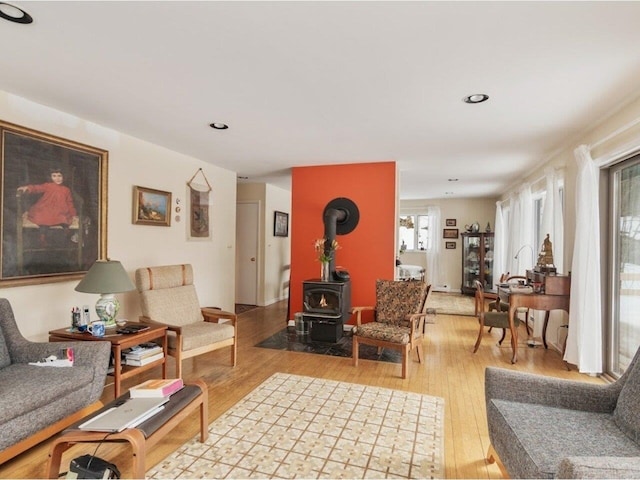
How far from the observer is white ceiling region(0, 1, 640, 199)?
5.73 feet

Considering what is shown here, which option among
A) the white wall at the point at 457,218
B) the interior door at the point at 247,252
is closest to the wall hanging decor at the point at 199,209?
the interior door at the point at 247,252

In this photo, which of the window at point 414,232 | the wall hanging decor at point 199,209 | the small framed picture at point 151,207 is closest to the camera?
the small framed picture at point 151,207

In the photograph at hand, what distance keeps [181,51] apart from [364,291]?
12.5 feet

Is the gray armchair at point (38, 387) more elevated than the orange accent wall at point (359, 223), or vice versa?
the orange accent wall at point (359, 223)

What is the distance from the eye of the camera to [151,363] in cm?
299

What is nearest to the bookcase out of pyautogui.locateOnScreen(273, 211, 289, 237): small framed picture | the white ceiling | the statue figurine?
the statue figurine

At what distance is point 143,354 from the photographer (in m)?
2.92

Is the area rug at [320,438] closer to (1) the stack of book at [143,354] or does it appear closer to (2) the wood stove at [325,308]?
(1) the stack of book at [143,354]

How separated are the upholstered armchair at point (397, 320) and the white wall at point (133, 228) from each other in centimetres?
243

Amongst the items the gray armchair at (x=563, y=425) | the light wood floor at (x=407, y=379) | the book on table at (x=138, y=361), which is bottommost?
the light wood floor at (x=407, y=379)

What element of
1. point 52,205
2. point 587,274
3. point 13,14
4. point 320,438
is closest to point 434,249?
point 587,274

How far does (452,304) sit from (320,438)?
5642mm

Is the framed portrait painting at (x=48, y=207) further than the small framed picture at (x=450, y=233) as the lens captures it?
No

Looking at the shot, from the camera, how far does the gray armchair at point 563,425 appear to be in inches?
47.4
